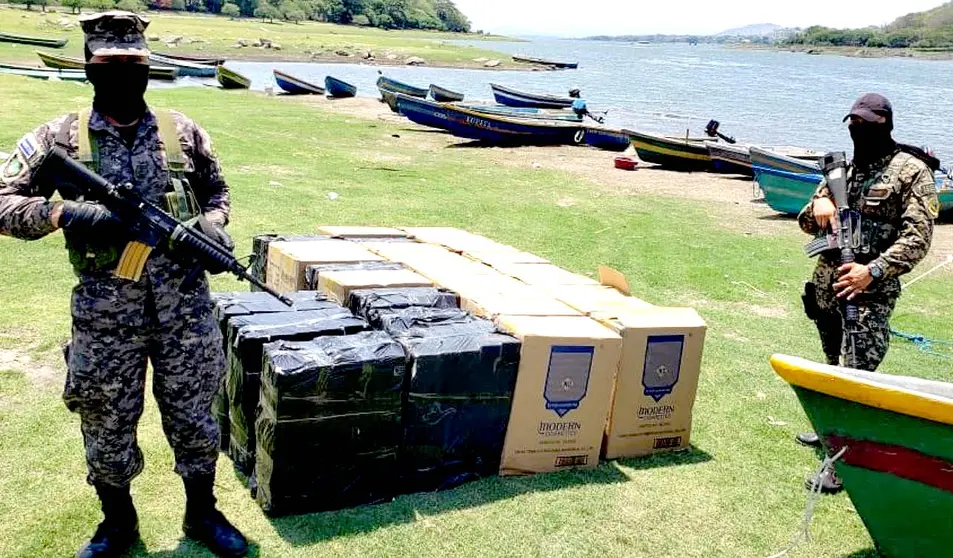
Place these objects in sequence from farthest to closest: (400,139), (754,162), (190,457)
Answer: (400,139), (754,162), (190,457)

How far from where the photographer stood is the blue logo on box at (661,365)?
4.45 metres

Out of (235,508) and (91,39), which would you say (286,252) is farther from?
(91,39)

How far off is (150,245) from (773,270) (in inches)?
300

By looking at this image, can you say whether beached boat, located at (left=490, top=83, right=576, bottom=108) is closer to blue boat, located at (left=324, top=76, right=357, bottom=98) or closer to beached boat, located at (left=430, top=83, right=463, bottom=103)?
beached boat, located at (left=430, top=83, right=463, bottom=103)

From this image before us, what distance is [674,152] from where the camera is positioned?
17297mm

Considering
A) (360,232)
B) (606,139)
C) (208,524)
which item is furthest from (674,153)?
(208,524)

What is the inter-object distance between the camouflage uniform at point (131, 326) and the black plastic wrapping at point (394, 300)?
1.17 metres

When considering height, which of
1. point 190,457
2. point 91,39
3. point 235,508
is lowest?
point 235,508

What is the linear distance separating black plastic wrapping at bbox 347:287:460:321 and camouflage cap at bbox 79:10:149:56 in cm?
187

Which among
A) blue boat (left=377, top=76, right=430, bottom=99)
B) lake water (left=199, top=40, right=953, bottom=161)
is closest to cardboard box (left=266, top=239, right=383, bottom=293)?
blue boat (left=377, top=76, right=430, bottom=99)

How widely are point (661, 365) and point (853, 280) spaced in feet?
3.62

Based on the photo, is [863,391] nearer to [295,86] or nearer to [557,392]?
[557,392]

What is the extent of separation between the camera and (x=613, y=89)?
51.6 metres

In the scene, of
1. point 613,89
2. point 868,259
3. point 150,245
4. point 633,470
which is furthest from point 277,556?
point 613,89
